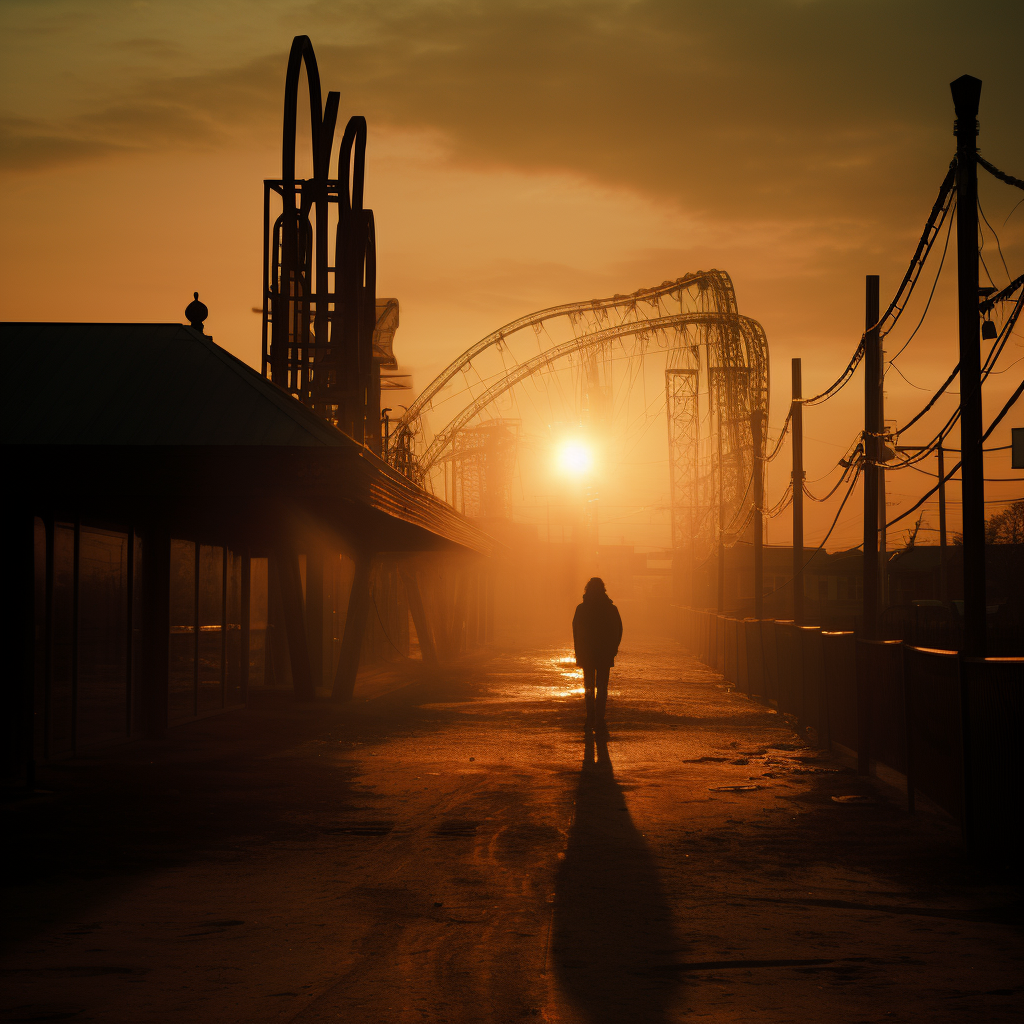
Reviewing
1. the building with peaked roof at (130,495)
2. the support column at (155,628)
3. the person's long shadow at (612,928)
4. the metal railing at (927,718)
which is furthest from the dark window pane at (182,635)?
the metal railing at (927,718)

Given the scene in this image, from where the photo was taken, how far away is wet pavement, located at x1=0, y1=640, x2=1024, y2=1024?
5.24 meters

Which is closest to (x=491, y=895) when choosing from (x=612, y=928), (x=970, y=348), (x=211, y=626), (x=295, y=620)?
(x=612, y=928)

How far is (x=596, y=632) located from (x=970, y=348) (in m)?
6.14

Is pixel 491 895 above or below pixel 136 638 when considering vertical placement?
below

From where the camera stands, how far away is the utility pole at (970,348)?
12672 millimetres

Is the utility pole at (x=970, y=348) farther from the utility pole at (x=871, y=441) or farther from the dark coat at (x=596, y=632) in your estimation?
the utility pole at (x=871, y=441)

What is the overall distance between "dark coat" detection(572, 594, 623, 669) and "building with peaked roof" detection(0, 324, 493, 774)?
2835 mm

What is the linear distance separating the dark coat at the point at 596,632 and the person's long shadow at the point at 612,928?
674cm

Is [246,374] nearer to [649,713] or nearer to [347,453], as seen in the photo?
[347,453]

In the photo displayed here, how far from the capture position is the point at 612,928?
252 inches

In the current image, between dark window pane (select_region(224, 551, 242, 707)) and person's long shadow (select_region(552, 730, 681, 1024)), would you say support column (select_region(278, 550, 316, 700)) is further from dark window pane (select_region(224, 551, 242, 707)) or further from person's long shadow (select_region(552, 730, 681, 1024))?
person's long shadow (select_region(552, 730, 681, 1024))

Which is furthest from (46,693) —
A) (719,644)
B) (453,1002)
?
(719,644)

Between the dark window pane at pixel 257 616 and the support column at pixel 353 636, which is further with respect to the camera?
the support column at pixel 353 636

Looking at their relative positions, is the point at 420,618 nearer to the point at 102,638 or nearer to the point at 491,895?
the point at 102,638
